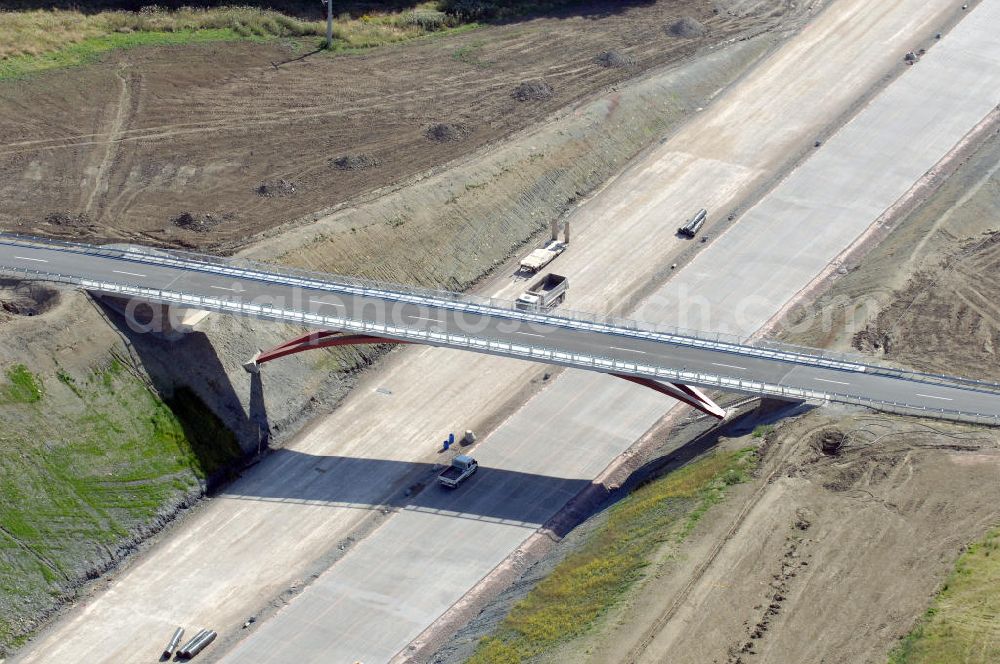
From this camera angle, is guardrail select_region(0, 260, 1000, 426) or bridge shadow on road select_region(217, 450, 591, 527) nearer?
guardrail select_region(0, 260, 1000, 426)

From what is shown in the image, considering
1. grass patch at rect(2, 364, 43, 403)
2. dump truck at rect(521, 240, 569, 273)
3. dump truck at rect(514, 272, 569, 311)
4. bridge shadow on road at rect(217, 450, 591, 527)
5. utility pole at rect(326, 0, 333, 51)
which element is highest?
utility pole at rect(326, 0, 333, 51)

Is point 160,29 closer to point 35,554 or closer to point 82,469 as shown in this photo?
point 82,469

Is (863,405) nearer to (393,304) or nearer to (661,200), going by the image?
(393,304)

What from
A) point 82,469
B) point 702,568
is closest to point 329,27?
point 82,469

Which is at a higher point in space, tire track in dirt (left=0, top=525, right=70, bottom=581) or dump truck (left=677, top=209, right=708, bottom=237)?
dump truck (left=677, top=209, right=708, bottom=237)

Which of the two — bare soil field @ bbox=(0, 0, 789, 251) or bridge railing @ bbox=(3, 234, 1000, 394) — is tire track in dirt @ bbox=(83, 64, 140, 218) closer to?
bare soil field @ bbox=(0, 0, 789, 251)

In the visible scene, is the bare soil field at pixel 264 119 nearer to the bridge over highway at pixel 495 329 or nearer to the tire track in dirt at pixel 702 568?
the bridge over highway at pixel 495 329

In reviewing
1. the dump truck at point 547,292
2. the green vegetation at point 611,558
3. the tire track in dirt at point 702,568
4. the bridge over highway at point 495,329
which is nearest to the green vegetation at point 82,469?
the bridge over highway at point 495,329

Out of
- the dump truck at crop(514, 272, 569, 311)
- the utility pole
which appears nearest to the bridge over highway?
the dump truck at crop(514, 272, 569, 311)

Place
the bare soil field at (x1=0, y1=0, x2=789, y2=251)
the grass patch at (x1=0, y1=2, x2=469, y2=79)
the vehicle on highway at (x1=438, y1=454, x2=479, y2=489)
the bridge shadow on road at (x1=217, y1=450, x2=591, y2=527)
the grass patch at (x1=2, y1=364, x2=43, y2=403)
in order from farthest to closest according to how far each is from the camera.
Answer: the grass patch at (x1=0, y1=2, x2=469, y2=79) < the bare soil field at (x1=0, y1=0, x2=789, y2=251) < the vehicle on highway at (x1=438, y1=454, x2=479, y2=489) < the bridge shadow on road at (x1=217, y1=450, x2=591, y2=527) < the grass patch at (x1=2, y1=364, x2=43, y2=403)
